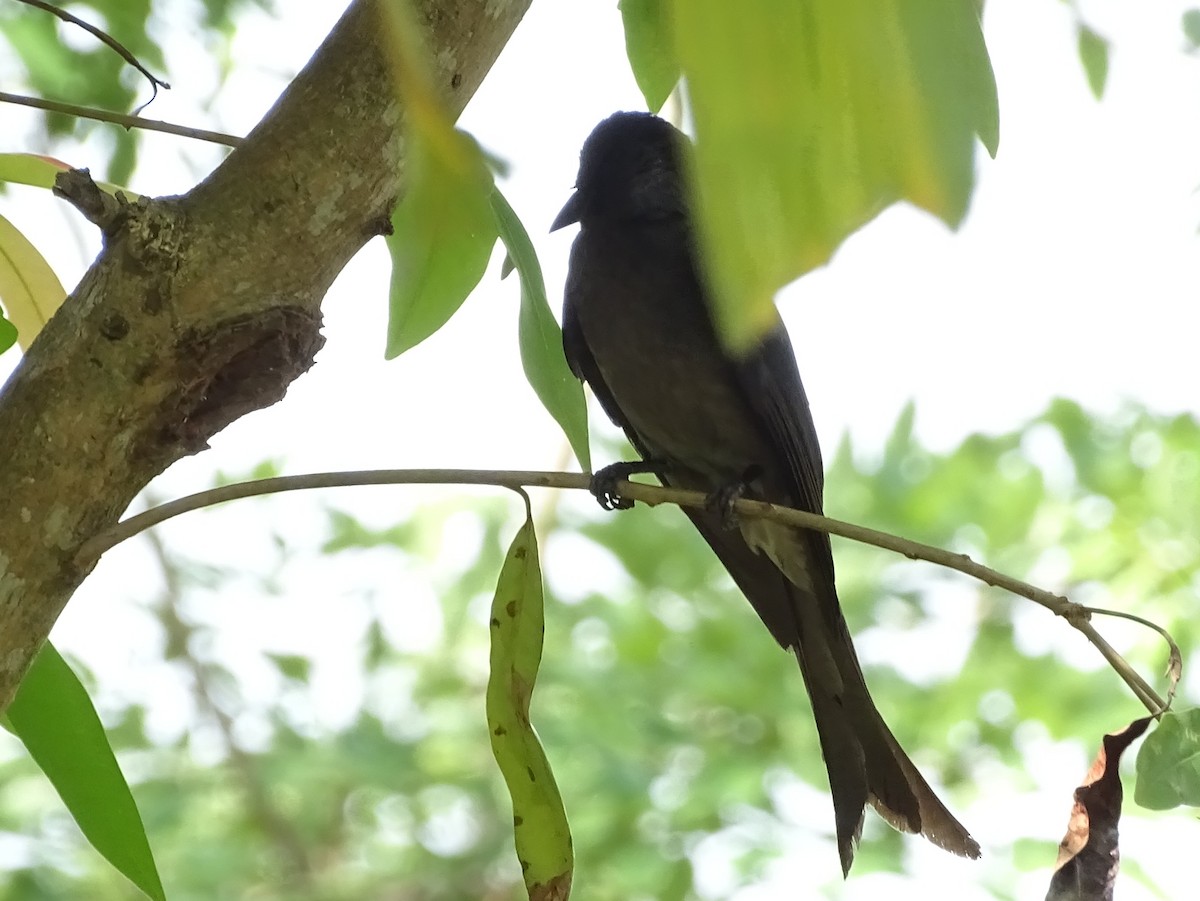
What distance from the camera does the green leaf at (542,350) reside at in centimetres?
92

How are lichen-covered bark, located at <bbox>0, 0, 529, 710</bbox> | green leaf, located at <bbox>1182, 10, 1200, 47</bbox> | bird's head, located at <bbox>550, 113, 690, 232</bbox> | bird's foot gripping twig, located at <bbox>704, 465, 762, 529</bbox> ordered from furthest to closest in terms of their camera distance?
bird's head, located at <bbox>550, 113, 690, 232</bbox> → green leaf, located at <bbox>1182, 10, 1200, 47</bbox> → bird's foot gripping twig, located at <bbox>704, 465, 762, 529</bbox> → lichen-covered bark, located at <bbox>0, 0, 529, 710</bbox>

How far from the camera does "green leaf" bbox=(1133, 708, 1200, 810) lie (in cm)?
79

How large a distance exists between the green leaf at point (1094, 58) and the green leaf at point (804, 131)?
37.6 inches

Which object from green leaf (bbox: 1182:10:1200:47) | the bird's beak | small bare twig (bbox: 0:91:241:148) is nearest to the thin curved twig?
small bare twig (bbox: 0:91:241:148)

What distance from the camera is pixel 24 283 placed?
1.00 metres

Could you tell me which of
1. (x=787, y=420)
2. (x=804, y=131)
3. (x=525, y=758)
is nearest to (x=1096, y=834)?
(x=525, y=758)

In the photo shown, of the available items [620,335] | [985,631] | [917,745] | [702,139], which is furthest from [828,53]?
[985,631]

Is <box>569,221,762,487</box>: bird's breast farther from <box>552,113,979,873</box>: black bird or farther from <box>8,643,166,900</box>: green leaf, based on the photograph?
<box>8,643,166,900</box>: green leaf

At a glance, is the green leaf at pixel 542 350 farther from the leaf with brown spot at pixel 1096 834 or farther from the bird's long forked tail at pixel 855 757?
the bird's long forked tail at pixel 855 757

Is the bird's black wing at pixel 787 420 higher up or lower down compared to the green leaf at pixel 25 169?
higher up

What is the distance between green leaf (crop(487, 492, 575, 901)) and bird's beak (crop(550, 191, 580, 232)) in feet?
3.36

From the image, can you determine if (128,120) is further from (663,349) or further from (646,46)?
(663,349)

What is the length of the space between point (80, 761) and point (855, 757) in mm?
942

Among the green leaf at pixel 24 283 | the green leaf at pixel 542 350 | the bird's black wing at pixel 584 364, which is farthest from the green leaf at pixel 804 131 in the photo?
the bird's black wing at pixel 584 364
